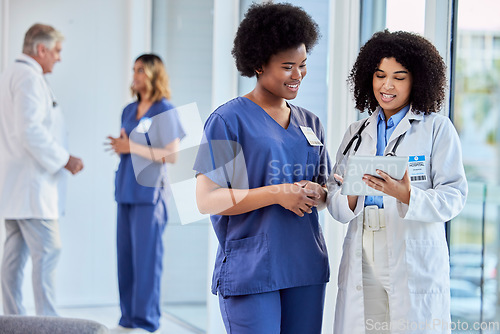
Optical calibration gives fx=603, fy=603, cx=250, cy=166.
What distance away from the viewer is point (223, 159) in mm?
1823

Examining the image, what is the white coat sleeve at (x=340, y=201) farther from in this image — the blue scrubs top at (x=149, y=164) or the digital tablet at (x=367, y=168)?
the blue scrubs top at (x=149, y=164)

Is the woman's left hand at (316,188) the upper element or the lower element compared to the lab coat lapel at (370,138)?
lower

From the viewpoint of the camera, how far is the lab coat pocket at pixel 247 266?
1787 millimetres

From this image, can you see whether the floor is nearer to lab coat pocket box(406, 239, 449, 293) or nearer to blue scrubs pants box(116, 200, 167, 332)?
blue scrubs pants box(116, 200, 167, 332)

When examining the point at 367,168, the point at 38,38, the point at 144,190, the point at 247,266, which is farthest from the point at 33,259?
the point at 367,168

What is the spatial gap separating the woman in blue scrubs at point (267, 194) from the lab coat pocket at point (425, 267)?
0.99 ft

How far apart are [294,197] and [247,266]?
0.26 m

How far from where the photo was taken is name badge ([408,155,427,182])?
66.1 inches

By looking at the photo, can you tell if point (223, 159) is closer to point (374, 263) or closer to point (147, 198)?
point (374, 263)

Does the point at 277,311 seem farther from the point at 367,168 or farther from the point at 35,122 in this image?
the point at 35,122

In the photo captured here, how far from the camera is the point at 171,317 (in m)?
4.25

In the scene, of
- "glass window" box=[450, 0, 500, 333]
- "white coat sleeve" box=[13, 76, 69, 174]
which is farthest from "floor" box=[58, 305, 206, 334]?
"glass window" box=[450, 0, 500, 333]

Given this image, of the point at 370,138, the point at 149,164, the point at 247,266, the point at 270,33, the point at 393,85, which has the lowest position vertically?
the point at 247,266

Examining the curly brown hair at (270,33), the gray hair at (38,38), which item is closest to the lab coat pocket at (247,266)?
the curly brown hair at (270,33)
